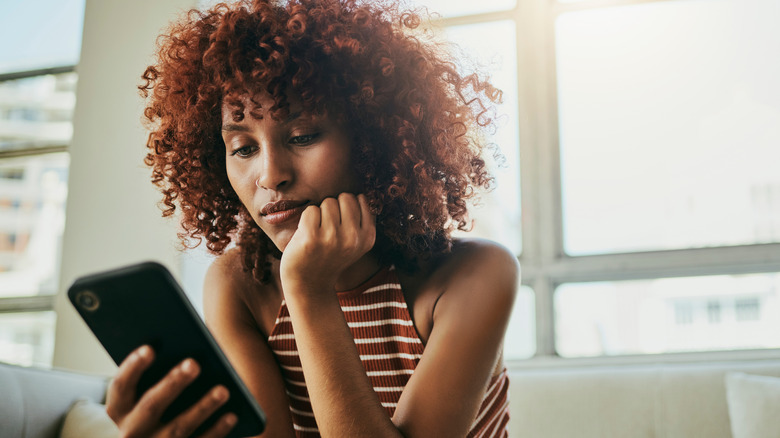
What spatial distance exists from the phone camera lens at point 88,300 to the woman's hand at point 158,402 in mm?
69

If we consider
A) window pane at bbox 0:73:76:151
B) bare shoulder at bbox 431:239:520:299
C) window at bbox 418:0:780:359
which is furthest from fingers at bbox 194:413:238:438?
window pane at bbox 0:73:76:151

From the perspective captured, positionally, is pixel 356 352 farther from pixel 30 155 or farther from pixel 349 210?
pixel 30 155

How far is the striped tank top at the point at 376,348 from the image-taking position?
1259mm

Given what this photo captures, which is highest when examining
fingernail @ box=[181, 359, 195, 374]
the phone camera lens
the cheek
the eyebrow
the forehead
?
the forehead

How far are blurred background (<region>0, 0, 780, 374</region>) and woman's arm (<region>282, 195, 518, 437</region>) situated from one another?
1.34 m

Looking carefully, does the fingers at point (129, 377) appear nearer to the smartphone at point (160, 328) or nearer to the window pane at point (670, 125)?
the smartphone at point (160, 328)

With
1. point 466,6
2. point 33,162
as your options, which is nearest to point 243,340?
point 466,6

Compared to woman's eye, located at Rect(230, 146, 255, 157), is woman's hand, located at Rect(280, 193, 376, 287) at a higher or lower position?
lower

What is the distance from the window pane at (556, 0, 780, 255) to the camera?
2572mm

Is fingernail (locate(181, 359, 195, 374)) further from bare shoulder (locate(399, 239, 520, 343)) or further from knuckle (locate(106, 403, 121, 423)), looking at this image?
bare shoulder (locate(399, 239, 520, 343))

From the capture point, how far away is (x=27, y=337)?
318cm

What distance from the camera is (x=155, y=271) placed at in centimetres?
71

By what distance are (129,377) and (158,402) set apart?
0.04m

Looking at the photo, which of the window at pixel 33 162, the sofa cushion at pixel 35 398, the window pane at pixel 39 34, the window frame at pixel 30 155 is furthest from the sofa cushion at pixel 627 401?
the window pane at pixel 39 34
